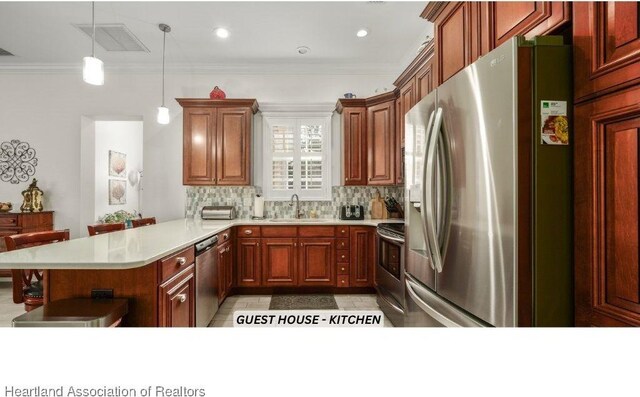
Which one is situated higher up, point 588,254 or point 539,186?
point 539,186

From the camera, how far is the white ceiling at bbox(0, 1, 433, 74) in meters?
2.91

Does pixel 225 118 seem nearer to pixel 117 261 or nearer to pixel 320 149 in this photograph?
→ pixel 320 149

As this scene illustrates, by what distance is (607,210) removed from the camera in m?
0.92

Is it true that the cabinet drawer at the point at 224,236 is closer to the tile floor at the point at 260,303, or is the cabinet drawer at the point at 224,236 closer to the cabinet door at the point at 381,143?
the tile floor at the point at 260,303

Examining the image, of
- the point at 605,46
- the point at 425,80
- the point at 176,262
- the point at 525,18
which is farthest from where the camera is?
the point at 425,80

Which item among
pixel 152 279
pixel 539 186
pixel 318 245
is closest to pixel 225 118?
pixel 318 245

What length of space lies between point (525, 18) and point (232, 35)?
3076 mm

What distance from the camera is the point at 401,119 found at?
3.44 metres

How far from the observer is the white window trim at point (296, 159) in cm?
409

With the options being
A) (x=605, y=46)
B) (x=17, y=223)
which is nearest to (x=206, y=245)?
(x=605, y=46)

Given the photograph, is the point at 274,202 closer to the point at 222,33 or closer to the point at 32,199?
the point at 222,33

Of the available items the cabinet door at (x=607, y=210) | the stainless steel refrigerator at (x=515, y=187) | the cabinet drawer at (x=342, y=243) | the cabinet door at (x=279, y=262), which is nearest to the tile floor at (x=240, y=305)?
the cabinet door at (x=279, y=262)
